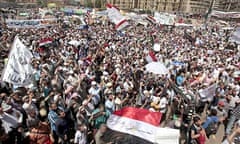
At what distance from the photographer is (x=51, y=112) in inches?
237

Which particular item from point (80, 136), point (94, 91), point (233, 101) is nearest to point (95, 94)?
point (94, 91)

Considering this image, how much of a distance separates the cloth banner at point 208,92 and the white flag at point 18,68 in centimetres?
501

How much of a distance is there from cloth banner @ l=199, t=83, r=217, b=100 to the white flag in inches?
197

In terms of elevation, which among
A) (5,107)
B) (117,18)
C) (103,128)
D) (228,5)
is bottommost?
(228,5)

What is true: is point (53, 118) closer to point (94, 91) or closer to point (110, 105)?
point (110, 105)

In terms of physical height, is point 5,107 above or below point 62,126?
above

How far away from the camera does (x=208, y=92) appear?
882 cm

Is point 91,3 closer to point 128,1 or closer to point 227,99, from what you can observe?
point 128,1

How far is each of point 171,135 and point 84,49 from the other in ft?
36.0

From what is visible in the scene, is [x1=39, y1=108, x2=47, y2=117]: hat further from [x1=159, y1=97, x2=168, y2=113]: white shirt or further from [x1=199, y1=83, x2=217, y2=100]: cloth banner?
[x1=199, y1=83, x2=217, y2=100]: cloth banner

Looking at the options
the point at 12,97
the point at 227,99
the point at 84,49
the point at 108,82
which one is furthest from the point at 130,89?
the point at 84,49

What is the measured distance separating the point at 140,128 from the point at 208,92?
4.84 metres

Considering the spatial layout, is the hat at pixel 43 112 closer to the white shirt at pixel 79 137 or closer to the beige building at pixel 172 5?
the white shirt at pixel 79 137

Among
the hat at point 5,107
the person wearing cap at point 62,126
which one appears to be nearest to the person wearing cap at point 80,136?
the person wearing cap at point 62,126
